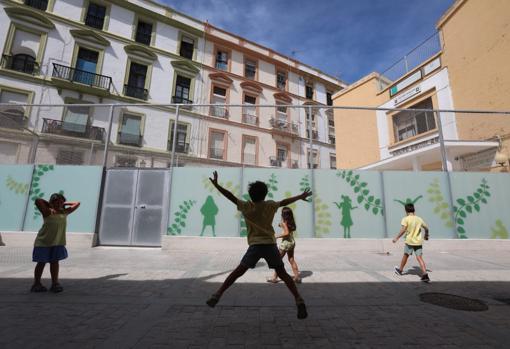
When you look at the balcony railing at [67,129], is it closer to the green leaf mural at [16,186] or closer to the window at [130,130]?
the window at [130,130]

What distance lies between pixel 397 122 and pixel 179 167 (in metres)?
12.9

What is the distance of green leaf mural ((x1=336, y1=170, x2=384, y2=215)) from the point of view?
8.54 meters

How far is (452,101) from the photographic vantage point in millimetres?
12844

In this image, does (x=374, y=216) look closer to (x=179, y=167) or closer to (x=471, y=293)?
(x=471, y=293)

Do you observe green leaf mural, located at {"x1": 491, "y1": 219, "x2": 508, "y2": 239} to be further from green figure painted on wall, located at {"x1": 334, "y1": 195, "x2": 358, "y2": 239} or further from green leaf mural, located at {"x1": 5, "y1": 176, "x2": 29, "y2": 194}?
green leaf mural, located at {"x1": 5, "y1": 176, "x2": 29, "y2": 194}

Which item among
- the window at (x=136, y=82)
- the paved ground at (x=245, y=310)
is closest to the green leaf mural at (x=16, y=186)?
the paved ground at (x=245, y=310)

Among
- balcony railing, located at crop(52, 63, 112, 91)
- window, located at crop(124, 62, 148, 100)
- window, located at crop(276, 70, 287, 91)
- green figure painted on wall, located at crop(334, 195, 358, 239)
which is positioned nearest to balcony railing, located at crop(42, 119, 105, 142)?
balcony railing, located at crop(52, 63, 112, 91)

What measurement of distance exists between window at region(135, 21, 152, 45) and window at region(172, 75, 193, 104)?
3.87m

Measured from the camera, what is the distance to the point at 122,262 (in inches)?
251

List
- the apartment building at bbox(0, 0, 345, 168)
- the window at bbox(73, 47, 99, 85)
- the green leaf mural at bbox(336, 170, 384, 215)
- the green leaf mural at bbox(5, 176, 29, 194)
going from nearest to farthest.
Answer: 1. the green leaf mural at bbox(336, 170, 384, 215)
2. the green leaf mural at bbox(5, 176, 29, 194)
3. the apartment building at bbox(0, 0, 345, 168)
4. the window at bbox(73, 47, 99, 85)

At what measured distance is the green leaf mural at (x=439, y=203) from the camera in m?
8.44

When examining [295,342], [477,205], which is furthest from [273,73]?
[295,342]

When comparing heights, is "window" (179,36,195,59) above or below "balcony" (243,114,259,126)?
above

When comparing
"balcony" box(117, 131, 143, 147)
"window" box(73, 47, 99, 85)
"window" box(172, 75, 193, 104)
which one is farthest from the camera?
"window" box(172, 75, 193, 104)
